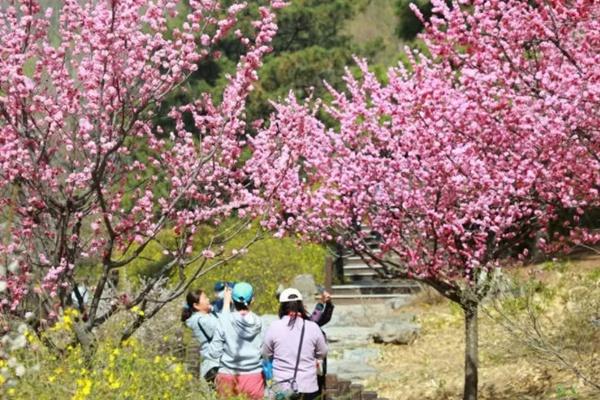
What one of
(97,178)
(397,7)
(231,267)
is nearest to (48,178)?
(97,178)

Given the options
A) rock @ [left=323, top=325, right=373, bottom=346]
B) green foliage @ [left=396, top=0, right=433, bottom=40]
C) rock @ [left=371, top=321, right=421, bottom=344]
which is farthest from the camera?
green foliage @ [left=396, top=0, right=433, bottom=40]

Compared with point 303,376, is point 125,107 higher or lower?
higher

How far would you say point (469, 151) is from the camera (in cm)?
982

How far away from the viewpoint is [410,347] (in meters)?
15.6

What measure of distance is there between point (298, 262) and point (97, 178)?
1755 cm

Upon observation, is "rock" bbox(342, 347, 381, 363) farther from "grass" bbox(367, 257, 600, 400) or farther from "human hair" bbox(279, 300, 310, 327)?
"human hair" bbox(279, 300, 310, 327)

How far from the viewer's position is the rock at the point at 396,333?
1587 centimetres

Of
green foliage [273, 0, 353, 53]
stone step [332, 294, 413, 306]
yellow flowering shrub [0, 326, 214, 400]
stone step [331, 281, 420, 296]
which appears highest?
green foliage [273, 0, 353, 53]

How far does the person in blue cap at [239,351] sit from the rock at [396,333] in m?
7.89

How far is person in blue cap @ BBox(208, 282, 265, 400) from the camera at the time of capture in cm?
809

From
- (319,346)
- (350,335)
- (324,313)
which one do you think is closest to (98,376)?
(319,346)

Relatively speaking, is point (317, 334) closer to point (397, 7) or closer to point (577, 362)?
point (577, 362)

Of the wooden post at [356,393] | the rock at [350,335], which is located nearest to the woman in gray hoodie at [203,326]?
the wooden post at [356,393]

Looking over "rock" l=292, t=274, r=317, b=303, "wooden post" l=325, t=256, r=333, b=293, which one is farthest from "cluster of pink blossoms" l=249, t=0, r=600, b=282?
"rock" l=292, t=274, r=317, b=303
